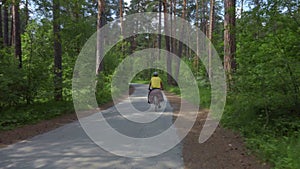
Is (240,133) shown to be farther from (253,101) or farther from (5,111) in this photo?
(5,111)

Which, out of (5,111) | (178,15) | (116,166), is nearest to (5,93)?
(5,111)

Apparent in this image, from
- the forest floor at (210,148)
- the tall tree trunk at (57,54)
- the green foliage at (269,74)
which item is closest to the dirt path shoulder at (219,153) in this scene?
the forest floor at (210,148)

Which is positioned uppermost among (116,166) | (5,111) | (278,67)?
(278,67)

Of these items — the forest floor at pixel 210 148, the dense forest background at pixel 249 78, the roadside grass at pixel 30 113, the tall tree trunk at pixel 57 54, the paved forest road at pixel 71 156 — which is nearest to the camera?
the paved forest road at pixel 71 156

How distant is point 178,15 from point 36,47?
2683cm

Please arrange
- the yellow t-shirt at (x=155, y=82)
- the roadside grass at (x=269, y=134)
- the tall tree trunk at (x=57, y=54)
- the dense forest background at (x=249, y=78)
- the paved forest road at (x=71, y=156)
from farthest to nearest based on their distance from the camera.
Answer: the yellow t-shirt at (x=155, y=82) → the tall tree trunk at (x=57, y=54) → the dense forest background at (x=249, y=78) → the paved forest road at (x=71, y=156) → the roadside grass at (x=269, y=134)

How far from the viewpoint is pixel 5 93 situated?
10.2m

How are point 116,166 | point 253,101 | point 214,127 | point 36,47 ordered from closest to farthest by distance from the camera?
point 116,166, point 253,101, point 214,127, point 36,47

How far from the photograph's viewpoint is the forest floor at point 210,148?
16.6ft

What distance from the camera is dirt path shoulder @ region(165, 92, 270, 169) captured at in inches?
197

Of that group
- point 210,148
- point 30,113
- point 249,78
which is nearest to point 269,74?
point 249,78

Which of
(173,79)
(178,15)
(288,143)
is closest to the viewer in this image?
(288,143)

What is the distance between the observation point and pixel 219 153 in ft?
19.1

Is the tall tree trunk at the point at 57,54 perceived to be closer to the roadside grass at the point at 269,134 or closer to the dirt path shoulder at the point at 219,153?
the dirt path shoulder at the point at 219,153
